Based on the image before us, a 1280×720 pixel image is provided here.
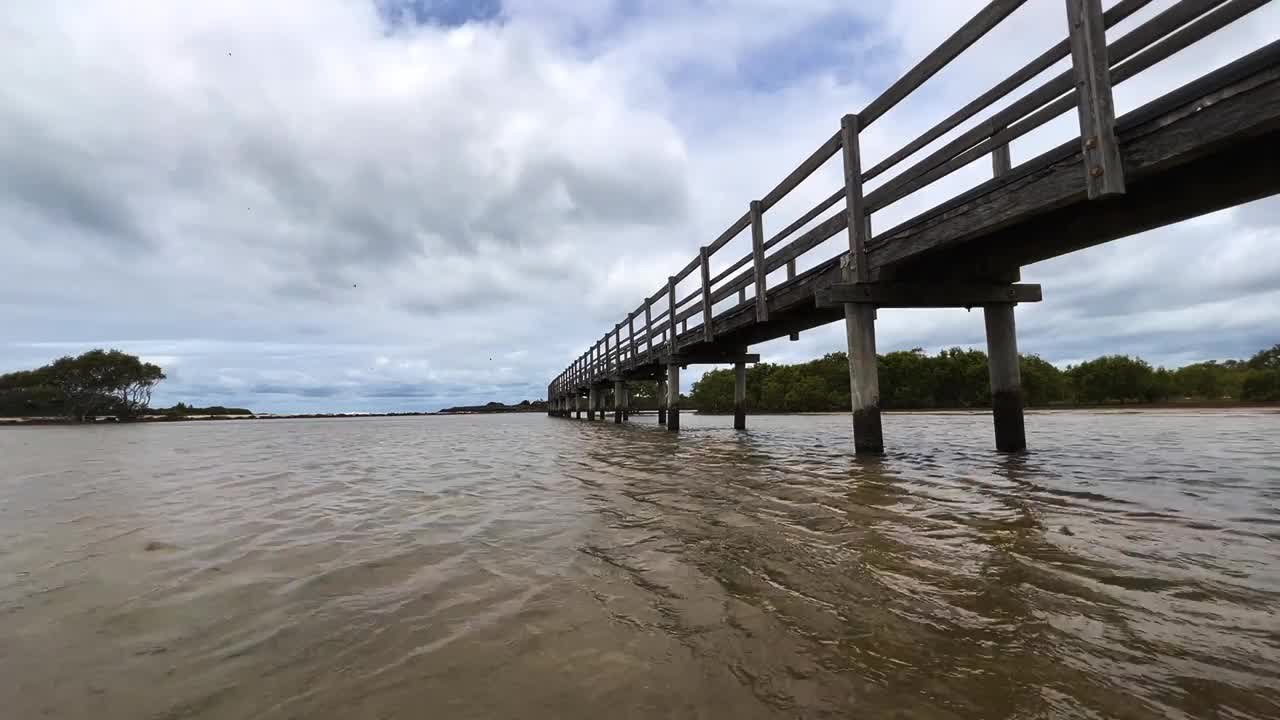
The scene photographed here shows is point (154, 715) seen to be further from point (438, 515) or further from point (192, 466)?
point (192, 466)

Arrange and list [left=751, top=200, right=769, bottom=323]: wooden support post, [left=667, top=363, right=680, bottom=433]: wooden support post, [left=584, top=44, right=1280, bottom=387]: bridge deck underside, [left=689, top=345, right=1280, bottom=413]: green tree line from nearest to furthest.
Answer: [left=584, top=44, right=1280, bottom=387]: bridge deck underside < [left=751, top=200, right=769, bottom=323]: wooden support post < [left=667, top=363, right=680, bottom=433]: wooden support post < [left=689, top=345, right=1280, bottom=413]: green tree line

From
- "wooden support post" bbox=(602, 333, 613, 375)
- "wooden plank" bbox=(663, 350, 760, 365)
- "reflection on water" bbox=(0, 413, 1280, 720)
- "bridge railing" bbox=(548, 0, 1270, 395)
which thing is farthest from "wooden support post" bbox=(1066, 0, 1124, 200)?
"wooden support post" bbox=(602, 333, 613, 375)

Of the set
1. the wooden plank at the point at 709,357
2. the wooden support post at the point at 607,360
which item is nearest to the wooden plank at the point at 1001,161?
the wooden plank at the point at 709,357

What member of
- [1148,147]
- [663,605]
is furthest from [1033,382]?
[663,605]

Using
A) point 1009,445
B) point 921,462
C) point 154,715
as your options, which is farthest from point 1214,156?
point 154,715

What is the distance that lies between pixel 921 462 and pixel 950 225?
3263 mm

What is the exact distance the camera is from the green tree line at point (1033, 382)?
47406mm

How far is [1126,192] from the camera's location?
16.9ft

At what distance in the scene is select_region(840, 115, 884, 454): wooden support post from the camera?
7770 mm

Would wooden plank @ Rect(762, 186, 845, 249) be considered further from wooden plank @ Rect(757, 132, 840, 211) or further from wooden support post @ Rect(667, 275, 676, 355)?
wooden support post @ Rect(667, 275, 676, 355)

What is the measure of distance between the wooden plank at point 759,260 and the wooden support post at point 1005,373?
3.63 m

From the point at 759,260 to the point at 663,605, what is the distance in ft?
29.7

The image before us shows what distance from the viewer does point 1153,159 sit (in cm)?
444

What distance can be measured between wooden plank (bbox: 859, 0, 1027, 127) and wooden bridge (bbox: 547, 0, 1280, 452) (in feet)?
0.05
